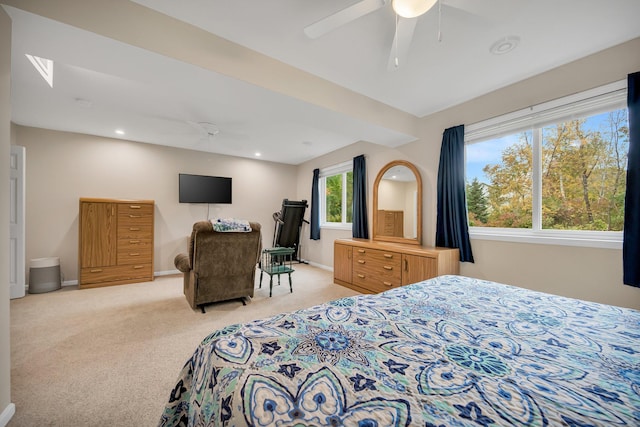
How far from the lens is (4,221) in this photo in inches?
52.9

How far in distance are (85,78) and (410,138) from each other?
3.85 metres

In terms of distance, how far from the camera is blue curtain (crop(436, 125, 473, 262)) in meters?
2.85

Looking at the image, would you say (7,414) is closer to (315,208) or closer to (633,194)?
(633,194)

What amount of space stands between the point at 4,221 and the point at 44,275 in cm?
318

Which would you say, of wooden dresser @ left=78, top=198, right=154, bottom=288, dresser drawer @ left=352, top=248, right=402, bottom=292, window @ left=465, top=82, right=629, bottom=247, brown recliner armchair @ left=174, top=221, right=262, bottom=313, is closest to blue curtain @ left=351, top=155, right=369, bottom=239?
A: dresser drawer @ left=352, top=248, right=402, bottom=292

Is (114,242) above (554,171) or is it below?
below

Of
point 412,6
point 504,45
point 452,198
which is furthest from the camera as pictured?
point 452,198

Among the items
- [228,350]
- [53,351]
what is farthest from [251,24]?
[53,351]

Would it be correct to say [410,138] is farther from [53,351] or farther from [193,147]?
[53,351]

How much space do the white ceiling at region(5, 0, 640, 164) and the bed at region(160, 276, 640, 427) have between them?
1902 mm

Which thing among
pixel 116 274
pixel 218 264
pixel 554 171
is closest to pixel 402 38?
pixel 554 171

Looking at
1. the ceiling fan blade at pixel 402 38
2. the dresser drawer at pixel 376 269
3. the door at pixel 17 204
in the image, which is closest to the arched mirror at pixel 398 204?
the dresser drawer at pixel 376 269

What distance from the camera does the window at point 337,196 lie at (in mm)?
4926

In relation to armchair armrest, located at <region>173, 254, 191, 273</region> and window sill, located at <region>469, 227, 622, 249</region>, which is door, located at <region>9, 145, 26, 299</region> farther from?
window sill, located at <region>469, 227, 622, 249</region>
